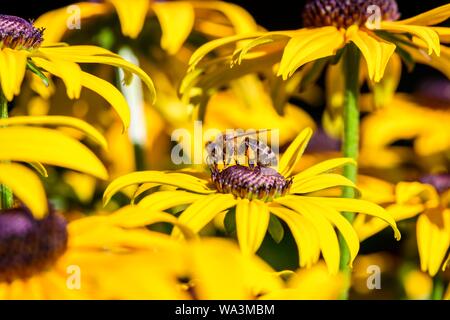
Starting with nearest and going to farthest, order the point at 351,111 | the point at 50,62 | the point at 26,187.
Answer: the point at 26,187, the point at 50,62, the point at 351,111

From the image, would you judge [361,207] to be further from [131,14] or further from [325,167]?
[131,14]

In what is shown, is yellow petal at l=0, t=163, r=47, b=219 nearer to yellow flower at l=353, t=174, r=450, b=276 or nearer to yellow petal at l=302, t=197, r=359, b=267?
yellow petal at l=302, t=197, r=359, b=267

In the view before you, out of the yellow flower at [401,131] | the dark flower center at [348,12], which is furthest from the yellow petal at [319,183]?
the yellow flower at [401,131]

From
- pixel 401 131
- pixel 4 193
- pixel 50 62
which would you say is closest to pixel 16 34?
pixel 50 62

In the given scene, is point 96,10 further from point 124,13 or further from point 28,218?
point 28,218

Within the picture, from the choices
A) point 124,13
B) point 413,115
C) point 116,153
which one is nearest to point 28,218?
point 124,13

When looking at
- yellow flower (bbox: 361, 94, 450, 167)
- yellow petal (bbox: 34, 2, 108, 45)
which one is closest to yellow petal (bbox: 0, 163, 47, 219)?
yellow petal (bbox: 34, 2, 108, 45)
